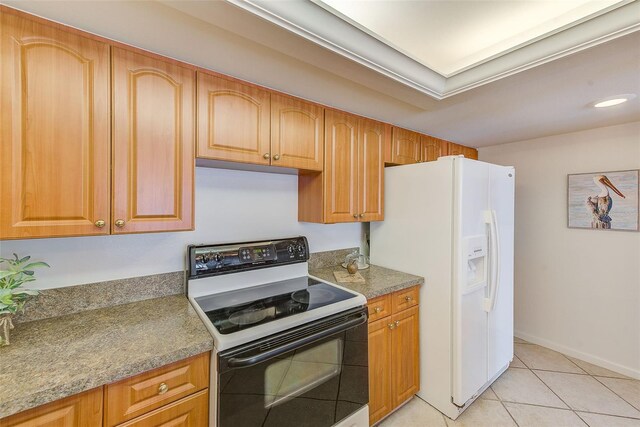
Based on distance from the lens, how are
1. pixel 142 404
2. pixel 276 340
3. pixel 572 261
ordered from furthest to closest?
pixel 572 261
pixel 276 340
pixel 142 404

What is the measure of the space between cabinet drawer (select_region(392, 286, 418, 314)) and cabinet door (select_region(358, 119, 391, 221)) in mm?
593

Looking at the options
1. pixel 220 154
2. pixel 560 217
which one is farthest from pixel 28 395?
pixel 560 217

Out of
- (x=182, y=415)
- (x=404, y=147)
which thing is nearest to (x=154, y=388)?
(x=182, y=415)

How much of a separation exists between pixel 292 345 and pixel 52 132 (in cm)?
132

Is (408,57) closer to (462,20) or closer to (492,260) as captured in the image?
(462,20)

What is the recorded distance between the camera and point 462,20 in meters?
1.35

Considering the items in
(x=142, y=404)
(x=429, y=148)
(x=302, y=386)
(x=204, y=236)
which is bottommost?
(x=302, y=386)

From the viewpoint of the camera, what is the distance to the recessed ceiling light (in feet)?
5.58

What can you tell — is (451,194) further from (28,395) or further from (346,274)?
(28,395)

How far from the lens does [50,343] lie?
1038 millimetres

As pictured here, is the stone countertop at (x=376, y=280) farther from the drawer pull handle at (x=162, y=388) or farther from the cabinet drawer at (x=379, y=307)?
the drawer pull handle at (x=162, y=388)

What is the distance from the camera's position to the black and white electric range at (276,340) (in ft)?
3.64

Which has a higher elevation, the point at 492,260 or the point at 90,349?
the point at 492,260

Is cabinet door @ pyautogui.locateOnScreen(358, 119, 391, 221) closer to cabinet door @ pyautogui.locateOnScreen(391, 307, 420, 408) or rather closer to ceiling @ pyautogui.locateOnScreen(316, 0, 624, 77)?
ceiling @ pyautogui.locateOnScreen(316, 0, 624, 77)
